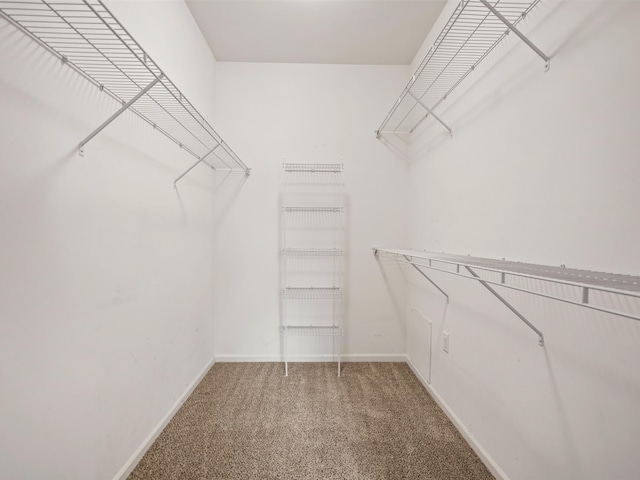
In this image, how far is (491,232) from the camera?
1.31m

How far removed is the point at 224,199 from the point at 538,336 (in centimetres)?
235

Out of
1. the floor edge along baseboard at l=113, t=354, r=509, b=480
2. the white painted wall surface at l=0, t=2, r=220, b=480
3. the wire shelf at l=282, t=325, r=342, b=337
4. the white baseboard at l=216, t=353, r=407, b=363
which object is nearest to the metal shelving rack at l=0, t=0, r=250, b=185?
the white painted wall surface at l=0, t=2, r=220, b=480

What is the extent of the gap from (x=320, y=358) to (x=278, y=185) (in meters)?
1.64

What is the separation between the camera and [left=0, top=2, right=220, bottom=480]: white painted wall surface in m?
0.80

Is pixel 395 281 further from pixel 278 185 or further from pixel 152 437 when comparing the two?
pixel 152 437

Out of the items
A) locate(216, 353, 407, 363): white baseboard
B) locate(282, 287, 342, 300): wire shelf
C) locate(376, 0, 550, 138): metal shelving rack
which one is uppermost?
locate(376, 0, 550, 138): metal shelving rack

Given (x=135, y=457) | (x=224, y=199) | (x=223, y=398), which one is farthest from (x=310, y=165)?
(x=135, y=457)

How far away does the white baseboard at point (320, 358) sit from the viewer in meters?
2.47

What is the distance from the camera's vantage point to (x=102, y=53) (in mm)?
863

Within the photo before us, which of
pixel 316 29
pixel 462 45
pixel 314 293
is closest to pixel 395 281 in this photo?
pixel 314 293

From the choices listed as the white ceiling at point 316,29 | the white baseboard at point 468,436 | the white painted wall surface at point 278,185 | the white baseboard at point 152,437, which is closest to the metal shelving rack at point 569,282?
the white baseboard at point 468,436

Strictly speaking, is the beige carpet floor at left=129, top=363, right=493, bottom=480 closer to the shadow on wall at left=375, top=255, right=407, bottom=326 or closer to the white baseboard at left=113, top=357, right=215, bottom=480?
the white baseboard at left=113, top=357, right=215, bottom=480

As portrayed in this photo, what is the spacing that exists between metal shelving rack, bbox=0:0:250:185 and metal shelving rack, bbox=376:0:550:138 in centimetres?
120

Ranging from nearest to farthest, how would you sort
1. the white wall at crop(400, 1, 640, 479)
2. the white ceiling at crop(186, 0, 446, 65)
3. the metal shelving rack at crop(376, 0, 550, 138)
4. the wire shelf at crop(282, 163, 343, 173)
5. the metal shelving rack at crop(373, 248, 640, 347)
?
the metal shelving rack at crop(373, 248, 640, 347) < the white wall at crop(400, 1, 640, 479) < the metal shelving rack at crop(376, 0, 550, 138) < the white ceiling at crop(186, 0, 446, 65) < the wire shelf at crop(282, 163, 343, 173)
